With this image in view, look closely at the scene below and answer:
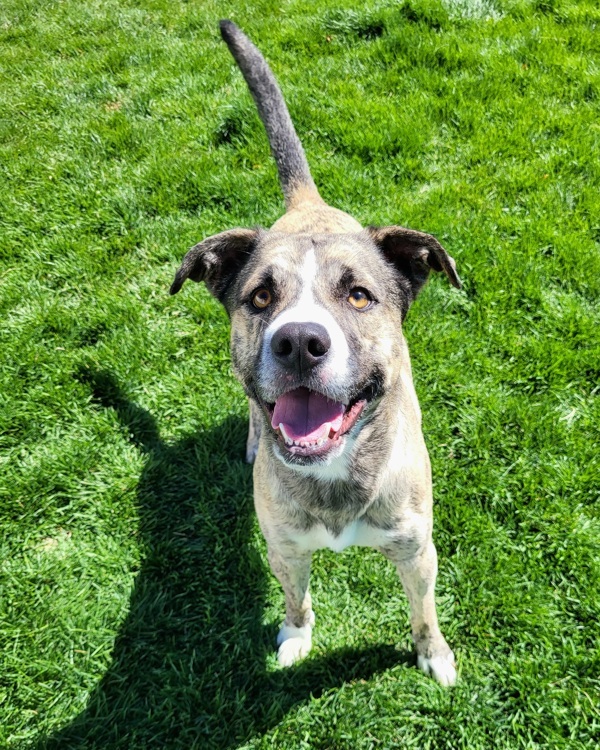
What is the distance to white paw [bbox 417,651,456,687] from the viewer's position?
2867mm

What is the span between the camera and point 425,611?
2.77 meters

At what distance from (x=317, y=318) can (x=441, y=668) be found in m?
1.96

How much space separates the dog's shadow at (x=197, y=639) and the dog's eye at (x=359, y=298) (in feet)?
5.68

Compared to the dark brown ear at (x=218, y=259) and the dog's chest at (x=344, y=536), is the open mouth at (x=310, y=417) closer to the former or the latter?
the dog's chest at (x=344, y=536)

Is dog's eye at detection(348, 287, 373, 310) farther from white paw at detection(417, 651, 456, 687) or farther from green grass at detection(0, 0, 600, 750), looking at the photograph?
white paw at detection(417, 651, 456, 687)

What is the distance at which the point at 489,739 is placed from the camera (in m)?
2.72

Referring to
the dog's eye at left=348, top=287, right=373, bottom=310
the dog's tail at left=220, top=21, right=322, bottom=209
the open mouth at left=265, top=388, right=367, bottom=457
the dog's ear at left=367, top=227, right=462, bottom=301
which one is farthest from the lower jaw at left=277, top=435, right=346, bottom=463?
the dog's tail at left=220, top=21, right=322, bottom=209

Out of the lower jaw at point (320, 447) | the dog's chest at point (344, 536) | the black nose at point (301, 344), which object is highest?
the black nose at point (301, 344)

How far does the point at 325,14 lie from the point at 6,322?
500 centimetres

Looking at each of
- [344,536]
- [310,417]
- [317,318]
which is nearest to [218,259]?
[317,318]

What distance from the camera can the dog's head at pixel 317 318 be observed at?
2070mm

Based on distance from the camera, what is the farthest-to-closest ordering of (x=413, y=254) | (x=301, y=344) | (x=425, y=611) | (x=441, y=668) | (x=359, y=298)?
(x=441, y=668)
(x=425, y=611)
(x=413, y=254)
(x=359, y=298)
(x=301, y=344)

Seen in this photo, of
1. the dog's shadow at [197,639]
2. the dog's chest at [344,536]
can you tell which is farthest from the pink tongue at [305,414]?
the dog's shadow at [197,639]

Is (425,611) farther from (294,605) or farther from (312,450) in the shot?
(312,450)
